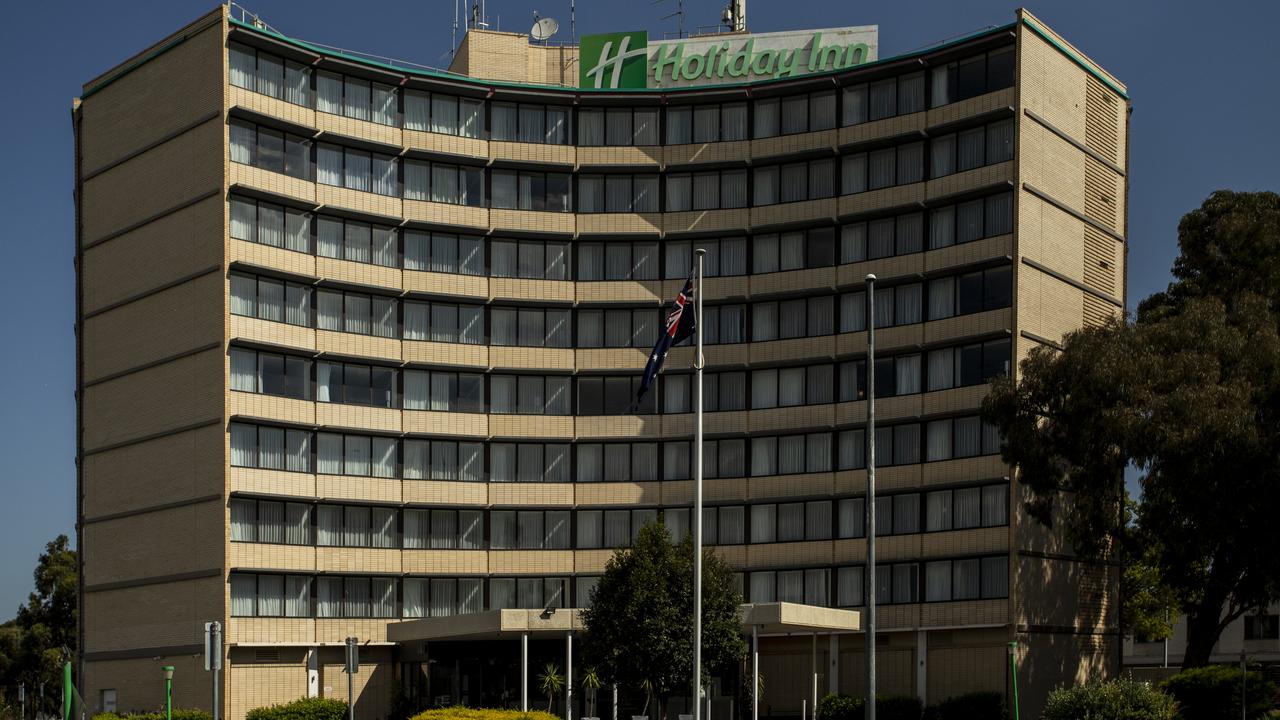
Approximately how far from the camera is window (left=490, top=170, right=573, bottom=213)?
83.8 meters

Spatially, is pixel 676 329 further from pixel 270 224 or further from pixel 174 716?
pixel 174 716

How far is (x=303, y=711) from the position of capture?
7169 cm

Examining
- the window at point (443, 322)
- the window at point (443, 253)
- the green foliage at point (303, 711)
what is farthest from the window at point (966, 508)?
the green foliage at point (303, 711)

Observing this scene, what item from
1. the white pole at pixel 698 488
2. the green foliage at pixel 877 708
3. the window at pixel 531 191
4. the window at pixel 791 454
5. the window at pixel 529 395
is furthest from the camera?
the window at pixel 531 191

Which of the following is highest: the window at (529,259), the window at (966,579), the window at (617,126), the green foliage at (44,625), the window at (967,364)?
the window at (617,126)

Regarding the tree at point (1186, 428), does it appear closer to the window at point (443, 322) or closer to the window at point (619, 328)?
the window at point (619, 328)

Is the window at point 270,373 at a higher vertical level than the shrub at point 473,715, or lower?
higher

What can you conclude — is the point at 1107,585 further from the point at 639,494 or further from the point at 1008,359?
the point at 639,494

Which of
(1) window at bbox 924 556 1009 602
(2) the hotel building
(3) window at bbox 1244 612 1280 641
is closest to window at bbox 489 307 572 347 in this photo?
(2) the hotel building

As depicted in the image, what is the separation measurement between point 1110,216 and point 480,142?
3258 centimetres

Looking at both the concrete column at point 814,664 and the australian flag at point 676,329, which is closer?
the australian flag at point 676,329

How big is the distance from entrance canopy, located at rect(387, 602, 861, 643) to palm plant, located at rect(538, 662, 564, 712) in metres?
1.74

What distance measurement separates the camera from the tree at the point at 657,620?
61.2 metres

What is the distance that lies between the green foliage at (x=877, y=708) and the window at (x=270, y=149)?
35994 mm
